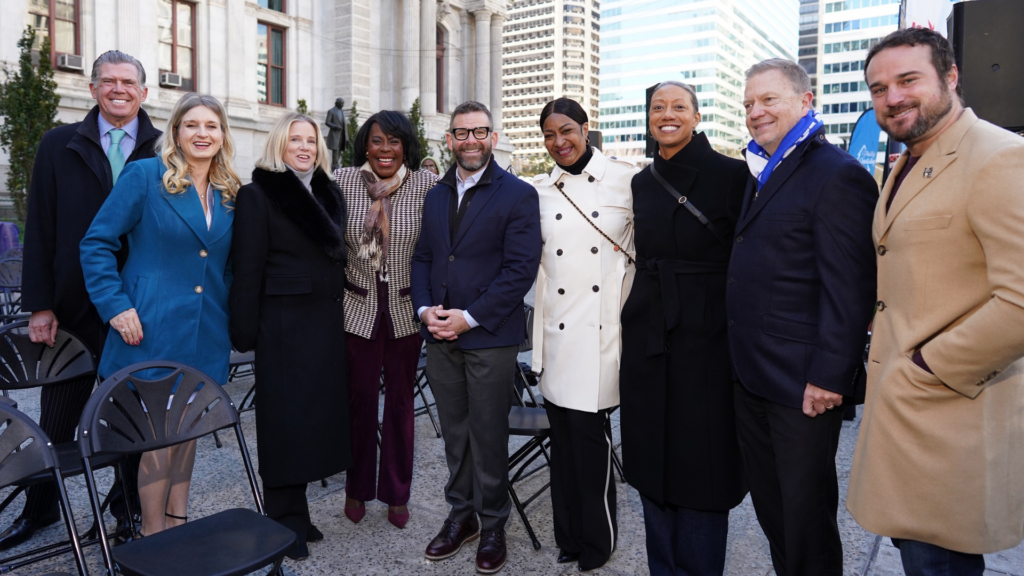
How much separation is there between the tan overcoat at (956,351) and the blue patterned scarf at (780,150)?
459mm

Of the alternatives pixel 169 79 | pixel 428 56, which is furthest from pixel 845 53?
pixel 169 79

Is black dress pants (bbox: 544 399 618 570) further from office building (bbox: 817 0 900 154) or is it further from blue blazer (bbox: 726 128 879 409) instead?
→ office building (bbox: 817 0 900 154)

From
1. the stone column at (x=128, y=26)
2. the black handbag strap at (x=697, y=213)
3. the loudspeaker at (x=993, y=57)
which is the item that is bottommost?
the black handbag strap at (x=697, y=213)

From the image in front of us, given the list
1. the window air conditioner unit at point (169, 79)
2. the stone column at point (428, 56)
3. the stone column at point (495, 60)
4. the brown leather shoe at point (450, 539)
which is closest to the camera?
the brown leather shoe at point (450, 539)

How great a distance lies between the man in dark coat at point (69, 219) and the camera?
324 cm

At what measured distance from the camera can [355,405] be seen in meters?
3.64

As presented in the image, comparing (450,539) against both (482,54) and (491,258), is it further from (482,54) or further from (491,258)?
(482,54)

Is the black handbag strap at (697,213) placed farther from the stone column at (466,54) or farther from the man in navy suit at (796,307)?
the stone column at (466,54)

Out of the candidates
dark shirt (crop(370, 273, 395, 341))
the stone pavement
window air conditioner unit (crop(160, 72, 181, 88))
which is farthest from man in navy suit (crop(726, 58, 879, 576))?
window air conditioner unit (crop(160, 72, 181, 88))

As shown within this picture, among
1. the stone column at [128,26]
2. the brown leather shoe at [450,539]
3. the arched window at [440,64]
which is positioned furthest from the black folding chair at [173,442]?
the arched window at [440,64]

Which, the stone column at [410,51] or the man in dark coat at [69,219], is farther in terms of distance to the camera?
the stone column at [410,51]

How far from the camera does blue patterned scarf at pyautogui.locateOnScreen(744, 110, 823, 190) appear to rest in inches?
94.7

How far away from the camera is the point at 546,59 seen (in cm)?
14800

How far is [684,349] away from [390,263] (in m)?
1.61
